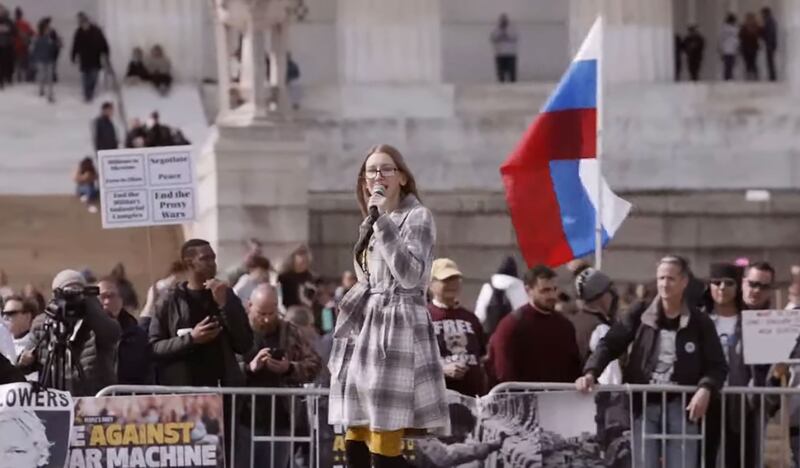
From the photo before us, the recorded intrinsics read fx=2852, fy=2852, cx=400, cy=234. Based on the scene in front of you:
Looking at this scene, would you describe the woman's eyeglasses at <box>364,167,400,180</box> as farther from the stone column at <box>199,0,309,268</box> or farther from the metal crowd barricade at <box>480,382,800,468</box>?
the stone column at <box>199,0,309,268</box>

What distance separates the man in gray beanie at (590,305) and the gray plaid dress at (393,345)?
466 centimetres

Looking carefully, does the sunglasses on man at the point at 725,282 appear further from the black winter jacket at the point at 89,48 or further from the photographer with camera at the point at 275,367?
the black winter jacket at the point at 89,48

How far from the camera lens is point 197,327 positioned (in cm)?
1541

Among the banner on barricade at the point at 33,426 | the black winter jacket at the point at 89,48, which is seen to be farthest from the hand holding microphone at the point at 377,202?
the black winter jacket at the point at 89,48

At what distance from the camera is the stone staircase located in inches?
1201

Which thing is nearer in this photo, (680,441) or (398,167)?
(398,167)

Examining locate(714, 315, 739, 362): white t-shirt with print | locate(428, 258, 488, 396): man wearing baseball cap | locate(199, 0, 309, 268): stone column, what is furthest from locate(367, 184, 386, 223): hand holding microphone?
locate(199, 0, 309, 268): stone column

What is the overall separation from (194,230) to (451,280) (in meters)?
14.0

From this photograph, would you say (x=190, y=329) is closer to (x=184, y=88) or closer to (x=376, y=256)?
(x=376, y=256)

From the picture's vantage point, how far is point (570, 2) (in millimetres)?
41250

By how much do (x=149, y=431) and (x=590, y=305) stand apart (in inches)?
155

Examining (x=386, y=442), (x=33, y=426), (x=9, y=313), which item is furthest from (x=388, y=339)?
(x=9, y=313)

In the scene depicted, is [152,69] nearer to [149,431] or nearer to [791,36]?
[791,36]

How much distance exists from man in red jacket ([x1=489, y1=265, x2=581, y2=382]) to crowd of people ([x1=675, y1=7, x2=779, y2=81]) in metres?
24.8
